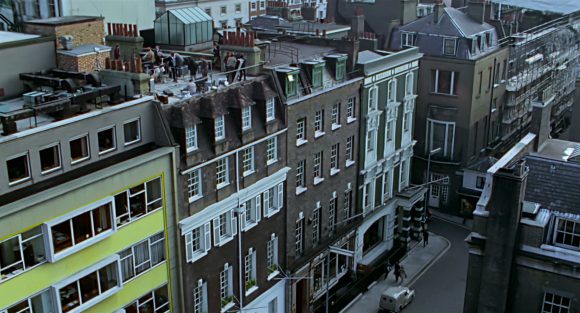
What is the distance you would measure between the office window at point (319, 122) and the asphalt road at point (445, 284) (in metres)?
15.0

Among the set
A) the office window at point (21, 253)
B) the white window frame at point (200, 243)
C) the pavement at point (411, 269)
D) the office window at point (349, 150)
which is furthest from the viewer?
the office window at point (349, 150)

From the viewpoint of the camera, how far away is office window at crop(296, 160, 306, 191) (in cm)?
4434

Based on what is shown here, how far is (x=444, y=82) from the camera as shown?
2547 inches

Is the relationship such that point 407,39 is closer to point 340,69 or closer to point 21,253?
point 340,69

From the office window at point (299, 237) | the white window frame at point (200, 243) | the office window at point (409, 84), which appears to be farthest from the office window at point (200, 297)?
the office window at point (409, 84)

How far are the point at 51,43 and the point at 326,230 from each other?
23.6 metres

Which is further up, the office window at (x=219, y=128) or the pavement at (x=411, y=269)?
the office window at (x=219, y=128)

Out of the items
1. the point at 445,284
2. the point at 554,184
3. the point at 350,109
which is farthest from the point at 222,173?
the point at 445,284

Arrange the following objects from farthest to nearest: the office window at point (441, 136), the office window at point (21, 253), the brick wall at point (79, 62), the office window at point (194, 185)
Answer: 1. the office window at point (441, 136)
2. the brick wall at point (79, 62)
3. the office window at point (194, 185)
4. the office window at point (21, 253)

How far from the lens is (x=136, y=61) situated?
109 feet

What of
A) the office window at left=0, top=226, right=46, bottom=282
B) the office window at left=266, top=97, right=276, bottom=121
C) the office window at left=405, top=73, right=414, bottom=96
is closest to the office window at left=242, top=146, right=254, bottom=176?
the office window at left=266, top=97, right=276, bottom=121

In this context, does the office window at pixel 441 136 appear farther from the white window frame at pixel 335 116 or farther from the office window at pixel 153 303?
the office window at pixel 153 303

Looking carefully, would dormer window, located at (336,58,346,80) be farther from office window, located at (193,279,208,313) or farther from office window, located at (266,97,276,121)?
office window, located at (193,279,208,313)

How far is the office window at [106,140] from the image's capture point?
101ft
